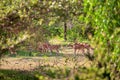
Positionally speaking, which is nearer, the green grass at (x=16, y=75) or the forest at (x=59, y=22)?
the forest at (x=59, y=22)

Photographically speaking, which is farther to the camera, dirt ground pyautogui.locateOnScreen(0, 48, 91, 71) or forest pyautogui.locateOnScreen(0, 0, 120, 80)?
dirt ground pyautogui.locateOnScreen(0, 48, 91, 71)

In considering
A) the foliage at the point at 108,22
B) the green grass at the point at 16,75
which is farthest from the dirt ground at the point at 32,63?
the foliage at the point at 108,22

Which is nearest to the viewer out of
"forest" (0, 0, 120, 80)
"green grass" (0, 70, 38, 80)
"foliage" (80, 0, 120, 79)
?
"forest" (0, 0, 120, 80)

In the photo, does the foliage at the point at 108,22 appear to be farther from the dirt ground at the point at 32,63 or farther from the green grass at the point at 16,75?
the dirt ground at the point at 32,63

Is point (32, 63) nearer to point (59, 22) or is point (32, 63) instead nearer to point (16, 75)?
point (16, 75)

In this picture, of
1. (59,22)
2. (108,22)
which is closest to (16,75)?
(59,22)

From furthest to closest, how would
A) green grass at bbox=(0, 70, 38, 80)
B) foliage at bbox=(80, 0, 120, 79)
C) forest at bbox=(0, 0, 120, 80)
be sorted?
green grass at bbox=(0, 70, 38, 80) → foliage at bbox=(80, 0, 120, 79) → forest at bbox=(0, 0, 120, 80)

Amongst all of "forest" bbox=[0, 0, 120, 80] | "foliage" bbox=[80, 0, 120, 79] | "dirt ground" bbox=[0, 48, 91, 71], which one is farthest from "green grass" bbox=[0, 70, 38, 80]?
"foliage" bbox=[80, 0, 120, 79]

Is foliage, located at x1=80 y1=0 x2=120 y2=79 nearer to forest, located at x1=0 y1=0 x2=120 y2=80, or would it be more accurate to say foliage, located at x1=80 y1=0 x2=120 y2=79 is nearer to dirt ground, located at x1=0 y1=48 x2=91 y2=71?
forest, located at x1=0 y1=0 x2=120 y2=80

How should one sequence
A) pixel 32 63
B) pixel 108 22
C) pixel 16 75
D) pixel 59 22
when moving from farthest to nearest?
pixel 32 63 → pixel 16 75 → pixel 59 22 → pixel 108 22

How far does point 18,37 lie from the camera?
25.2 ft

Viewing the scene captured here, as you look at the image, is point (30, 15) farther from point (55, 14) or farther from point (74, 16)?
point (74, 16)

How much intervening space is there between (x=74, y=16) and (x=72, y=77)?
216 inches

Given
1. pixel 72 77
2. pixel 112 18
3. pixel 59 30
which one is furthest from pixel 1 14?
pixel 59 30
